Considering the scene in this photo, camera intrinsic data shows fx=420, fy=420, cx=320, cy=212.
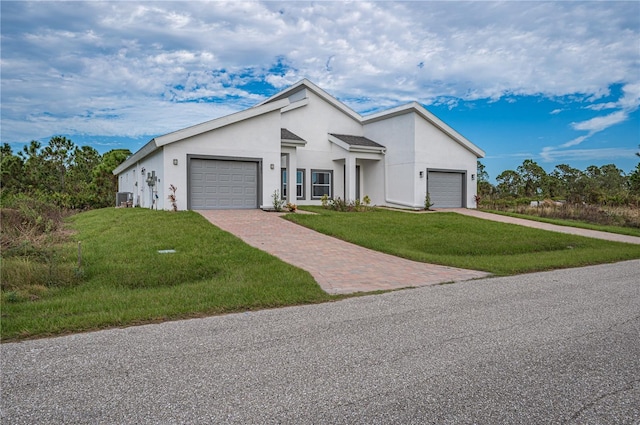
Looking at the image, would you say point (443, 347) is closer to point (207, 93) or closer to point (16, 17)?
point (16, 17)

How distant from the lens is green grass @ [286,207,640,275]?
414 inches

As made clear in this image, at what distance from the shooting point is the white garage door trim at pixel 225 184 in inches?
711

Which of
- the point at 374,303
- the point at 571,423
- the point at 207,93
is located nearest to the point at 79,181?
the point at 207,93

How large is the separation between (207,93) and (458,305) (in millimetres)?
20172

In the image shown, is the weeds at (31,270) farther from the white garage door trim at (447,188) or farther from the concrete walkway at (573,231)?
the white garage door trim at (447,188)

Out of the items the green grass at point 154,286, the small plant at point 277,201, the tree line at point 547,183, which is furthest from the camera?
the tree line at point 547,183

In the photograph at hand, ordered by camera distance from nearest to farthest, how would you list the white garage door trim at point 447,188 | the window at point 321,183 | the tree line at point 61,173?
the white garage door trim at point 447,188
the window at point 321,183
the tree line at point 61,173

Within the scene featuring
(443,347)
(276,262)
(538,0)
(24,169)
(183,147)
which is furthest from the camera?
(24,169)

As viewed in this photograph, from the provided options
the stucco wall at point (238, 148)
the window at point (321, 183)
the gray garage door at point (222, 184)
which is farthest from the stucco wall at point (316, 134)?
the gray garage door at point (222, 184)

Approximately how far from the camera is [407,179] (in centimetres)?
2264

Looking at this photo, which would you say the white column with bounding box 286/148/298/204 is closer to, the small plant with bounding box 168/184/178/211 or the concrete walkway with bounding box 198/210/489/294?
the concrete walkway with bounding box 198/210/489/294

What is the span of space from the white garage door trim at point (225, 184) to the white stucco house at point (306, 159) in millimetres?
43

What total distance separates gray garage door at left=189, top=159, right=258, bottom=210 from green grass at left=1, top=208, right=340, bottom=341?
6.27 m

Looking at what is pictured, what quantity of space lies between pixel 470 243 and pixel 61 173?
36350 mm
